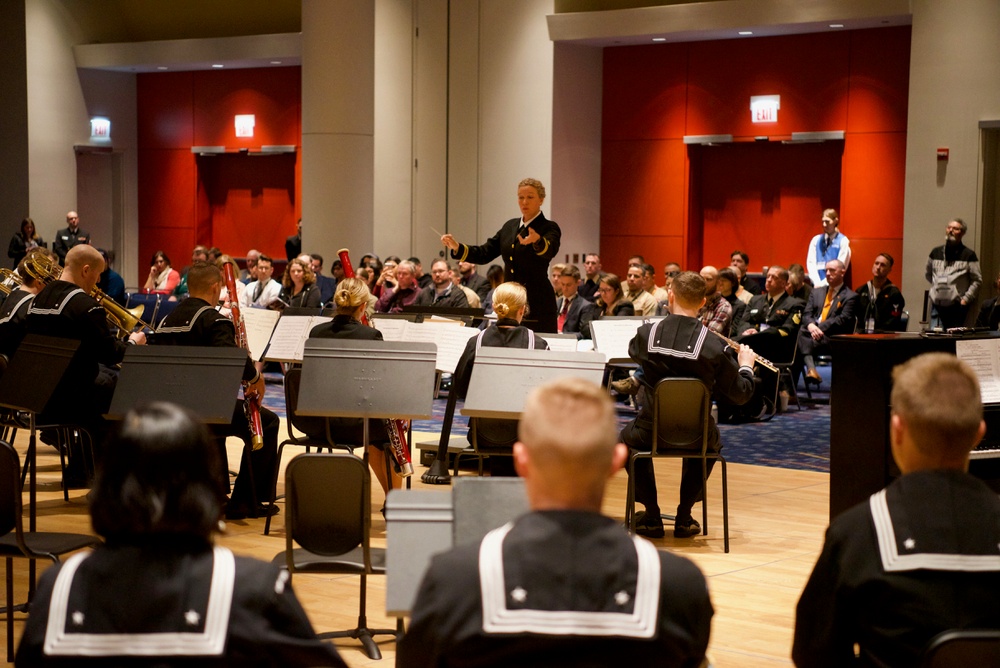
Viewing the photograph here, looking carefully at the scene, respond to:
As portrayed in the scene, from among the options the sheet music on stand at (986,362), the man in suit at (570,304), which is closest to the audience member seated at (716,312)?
the man in suit at (570,304)

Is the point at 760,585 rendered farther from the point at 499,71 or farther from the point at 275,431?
the point at 499,71

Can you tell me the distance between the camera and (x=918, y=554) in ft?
7.48

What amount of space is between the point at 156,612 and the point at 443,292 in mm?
9420

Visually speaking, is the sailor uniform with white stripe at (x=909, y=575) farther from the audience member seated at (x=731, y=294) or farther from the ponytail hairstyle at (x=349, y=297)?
the audience member seated at (x=731, y=294)

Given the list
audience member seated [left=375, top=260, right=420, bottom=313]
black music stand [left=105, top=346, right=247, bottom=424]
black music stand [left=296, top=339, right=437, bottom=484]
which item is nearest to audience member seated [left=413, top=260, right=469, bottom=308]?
audience member seated [left=375, top=260, right=420, bottom=313]

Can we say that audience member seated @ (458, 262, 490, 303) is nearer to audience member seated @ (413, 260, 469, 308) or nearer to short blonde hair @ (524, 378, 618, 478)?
audience member seated @ (413, 260, 469, 308)

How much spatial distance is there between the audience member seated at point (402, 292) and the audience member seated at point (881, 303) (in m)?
4.19

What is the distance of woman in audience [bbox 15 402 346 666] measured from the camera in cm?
195

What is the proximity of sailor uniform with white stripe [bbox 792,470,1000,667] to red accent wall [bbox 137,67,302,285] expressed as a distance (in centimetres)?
1667

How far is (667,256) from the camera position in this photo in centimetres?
1523

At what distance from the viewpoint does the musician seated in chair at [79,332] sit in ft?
21.6

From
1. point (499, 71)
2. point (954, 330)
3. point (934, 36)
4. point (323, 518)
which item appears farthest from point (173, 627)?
point (499, 71)

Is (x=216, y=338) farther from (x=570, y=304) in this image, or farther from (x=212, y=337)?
(x=570, y=304)

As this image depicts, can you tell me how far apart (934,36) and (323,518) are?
10029 mm
